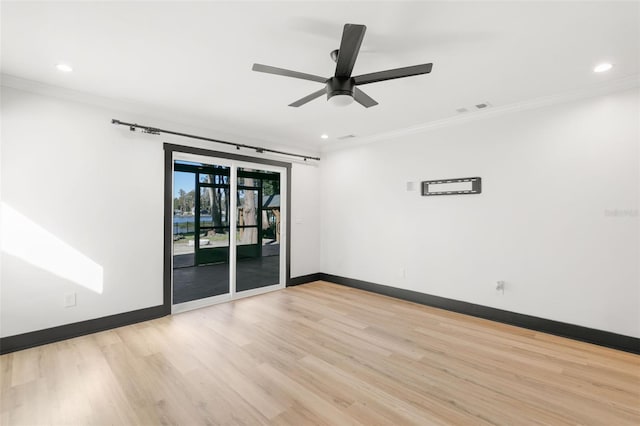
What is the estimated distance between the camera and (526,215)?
3.46 m

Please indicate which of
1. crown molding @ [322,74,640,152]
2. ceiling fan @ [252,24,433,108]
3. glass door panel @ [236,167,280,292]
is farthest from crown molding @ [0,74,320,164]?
ceiling fan @ [252,24,433,108]

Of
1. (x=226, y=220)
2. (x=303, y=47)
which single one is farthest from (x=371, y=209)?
(x=303, y=47)

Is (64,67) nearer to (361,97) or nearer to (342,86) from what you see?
(342,86)

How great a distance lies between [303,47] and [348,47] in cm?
58

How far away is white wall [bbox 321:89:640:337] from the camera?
2943 mm

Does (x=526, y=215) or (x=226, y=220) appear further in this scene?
(x=226, y=220)

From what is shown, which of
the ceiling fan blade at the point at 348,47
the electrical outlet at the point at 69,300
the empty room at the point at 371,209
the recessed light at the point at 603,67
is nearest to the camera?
the ceiling fan blade at the point at 348,47

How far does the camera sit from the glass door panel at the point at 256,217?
4.97 metres

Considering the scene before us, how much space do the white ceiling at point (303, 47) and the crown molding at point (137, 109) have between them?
0.10m

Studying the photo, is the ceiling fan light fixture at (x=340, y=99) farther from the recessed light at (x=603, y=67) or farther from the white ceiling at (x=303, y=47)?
the recessed light at (x=603, y=67)

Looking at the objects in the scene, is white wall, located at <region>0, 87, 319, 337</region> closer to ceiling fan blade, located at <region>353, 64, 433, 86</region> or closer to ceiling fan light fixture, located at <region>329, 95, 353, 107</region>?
ceiling fan light fixture, located at <region>329, 95, 353, 107</region>

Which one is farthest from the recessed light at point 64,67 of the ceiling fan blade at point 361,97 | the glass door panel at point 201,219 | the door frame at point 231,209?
the ceiling fan blade at point 361,97

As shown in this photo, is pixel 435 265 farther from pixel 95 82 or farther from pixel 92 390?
pixel 95 82

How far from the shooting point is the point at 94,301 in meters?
3.28
